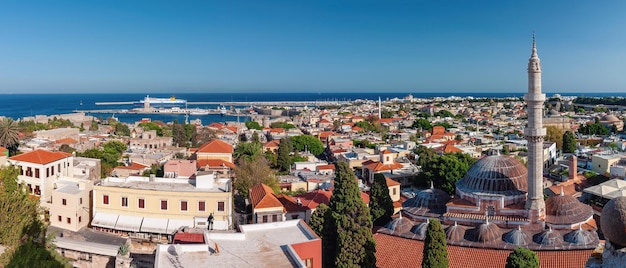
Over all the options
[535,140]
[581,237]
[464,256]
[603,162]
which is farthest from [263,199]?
[603,162]

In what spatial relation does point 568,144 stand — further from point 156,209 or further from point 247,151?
point 156,209

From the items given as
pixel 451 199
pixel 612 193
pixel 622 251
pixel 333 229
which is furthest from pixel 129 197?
pixel 612 193

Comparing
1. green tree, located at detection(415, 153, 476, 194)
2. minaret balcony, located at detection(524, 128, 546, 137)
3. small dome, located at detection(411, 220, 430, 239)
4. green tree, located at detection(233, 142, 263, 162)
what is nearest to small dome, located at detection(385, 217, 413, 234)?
small dome, located at detection(411, 220, 430, 239)

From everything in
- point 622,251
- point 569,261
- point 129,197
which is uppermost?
point 622,251

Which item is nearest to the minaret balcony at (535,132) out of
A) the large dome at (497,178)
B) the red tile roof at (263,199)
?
the large dome at (497,178)

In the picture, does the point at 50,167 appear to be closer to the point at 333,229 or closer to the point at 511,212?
the point at 333,229

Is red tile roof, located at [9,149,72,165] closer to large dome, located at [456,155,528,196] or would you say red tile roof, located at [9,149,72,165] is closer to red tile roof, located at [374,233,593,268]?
red tile roof, located at [374,233,593,268]

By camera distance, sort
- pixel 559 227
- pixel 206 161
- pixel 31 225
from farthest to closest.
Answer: pixel 206 161 < pixel 559 227 < pixel 31 225
